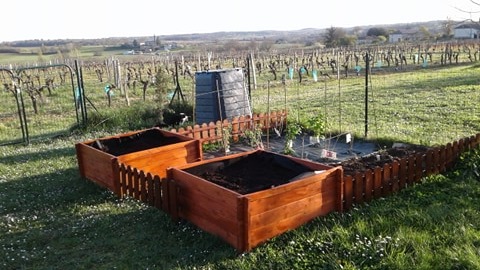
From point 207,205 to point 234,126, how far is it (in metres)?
4.72

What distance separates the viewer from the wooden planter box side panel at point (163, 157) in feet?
21.7

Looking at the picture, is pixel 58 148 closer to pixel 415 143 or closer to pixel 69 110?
pixel 415 143

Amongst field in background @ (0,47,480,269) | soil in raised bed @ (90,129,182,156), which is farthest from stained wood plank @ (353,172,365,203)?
soil in raised bed @ (90,129,182,156)

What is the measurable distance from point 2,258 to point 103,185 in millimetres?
2233

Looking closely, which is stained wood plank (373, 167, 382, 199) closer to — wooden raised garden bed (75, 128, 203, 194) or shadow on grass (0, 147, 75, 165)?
wooden raised garden bed (75, 128, 203, 194)

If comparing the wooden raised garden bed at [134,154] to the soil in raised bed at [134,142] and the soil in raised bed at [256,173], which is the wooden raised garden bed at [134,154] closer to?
the soil in raised bed at [134,142]

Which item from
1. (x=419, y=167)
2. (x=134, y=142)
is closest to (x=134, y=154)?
(x=134, y=142)

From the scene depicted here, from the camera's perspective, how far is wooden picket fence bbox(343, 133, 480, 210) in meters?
5.27

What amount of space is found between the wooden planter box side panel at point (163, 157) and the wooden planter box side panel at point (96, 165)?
27 cm

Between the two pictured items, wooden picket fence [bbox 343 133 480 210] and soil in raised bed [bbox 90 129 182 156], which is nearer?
wooden picket fence [bbox 343 133 480 210]

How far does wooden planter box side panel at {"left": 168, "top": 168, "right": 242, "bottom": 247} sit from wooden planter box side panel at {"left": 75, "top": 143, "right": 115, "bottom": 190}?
1.49 meters

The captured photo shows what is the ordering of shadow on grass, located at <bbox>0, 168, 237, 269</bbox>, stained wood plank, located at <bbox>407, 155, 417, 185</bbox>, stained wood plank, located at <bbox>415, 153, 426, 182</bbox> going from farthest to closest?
stained wood plank, located at <bbox>415, 153, 426, 182</bbox> < stained wood plank, located at <bbox>407, 155, 417, 185</bbox> < shadow on grass, located at <bbox>0, 168, 237, 269</bbox>

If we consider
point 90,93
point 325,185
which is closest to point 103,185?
point 325,185

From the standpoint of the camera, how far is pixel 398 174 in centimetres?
573
